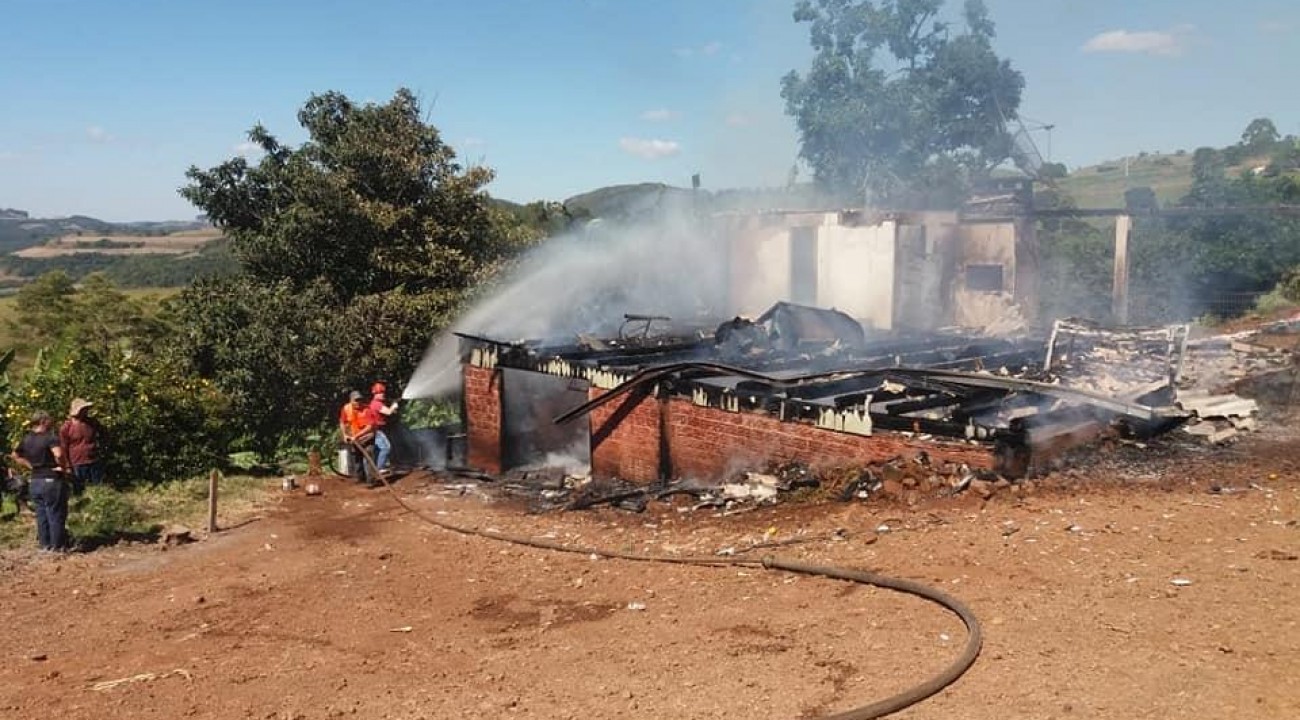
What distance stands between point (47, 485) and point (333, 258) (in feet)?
31.4

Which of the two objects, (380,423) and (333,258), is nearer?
(380,423)

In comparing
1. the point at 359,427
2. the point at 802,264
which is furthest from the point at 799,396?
the point at 802,264

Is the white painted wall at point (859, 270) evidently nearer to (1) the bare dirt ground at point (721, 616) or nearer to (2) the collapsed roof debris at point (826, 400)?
(2) the collapsed roof debris at point (826, 400)

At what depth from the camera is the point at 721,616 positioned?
675cm

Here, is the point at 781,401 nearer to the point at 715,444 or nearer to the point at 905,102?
the point at 715,444

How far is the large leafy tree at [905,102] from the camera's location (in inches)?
1391

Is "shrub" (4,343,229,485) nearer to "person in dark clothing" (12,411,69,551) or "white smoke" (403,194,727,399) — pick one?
"person in dark clothing" (12,411,69,551)

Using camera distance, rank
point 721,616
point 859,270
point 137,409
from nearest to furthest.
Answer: point 721,616, point 137,409, point 859,270

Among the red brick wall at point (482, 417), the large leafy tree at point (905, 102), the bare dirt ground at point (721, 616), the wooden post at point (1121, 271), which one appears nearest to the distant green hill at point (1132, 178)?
the large leafy tree at point (905, 102)

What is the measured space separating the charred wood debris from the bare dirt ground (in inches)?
15.5

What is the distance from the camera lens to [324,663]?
6.57 meters

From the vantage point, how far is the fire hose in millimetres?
4973

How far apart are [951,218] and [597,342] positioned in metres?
16.4

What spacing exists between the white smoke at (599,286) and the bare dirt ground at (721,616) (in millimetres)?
6776
